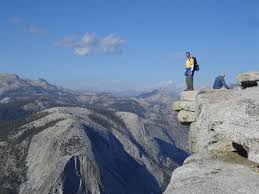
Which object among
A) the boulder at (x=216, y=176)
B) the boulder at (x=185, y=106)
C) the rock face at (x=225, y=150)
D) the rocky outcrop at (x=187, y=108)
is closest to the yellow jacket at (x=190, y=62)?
the rocky outcrop at (x=187, y=108)

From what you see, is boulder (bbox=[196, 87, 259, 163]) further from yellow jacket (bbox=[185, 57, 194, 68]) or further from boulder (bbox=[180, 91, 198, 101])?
yellow jacket (bbox=[185, 57, 194, 68])

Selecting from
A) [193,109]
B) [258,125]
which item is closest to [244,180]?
[258,125]

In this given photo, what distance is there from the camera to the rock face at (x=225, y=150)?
2012cm

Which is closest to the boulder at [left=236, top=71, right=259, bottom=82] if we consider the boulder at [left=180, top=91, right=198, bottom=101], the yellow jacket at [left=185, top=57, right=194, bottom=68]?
the boulder at [left=180, top=91, right=198, bottom=101]

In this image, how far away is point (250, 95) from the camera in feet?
87.8

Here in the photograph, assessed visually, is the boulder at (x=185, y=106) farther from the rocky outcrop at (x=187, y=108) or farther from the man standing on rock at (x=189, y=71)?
the man standing on rock at (x=189, y=71)

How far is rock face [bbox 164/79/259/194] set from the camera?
20.1 m

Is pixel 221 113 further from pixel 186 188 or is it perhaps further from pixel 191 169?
pixel 186 188

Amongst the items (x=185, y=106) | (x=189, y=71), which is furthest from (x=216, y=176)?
(x=189, y=71)

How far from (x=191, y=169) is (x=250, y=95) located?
7169 mm

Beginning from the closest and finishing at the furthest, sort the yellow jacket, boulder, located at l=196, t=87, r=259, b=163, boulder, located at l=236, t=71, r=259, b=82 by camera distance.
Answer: boulder, located at l=196, t=87, r=259, b=163
boulder, located at l=236, t=71, r=259, b=82
the yellow jacket

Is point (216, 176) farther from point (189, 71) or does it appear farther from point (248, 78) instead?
point (189, 71)

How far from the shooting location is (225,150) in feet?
84.8

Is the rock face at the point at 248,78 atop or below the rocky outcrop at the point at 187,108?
atop
